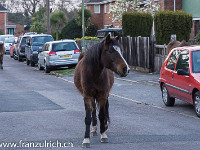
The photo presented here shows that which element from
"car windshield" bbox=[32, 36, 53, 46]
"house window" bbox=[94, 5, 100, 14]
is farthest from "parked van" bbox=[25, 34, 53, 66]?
"house window" bbox=[94, 5, 100, 14]

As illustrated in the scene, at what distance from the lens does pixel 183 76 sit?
1262cm

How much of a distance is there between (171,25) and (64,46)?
6319 millimetres

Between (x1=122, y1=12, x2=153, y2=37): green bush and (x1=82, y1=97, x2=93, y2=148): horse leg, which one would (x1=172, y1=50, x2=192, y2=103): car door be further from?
(x1=122, y1=12, x2=153, y2=37): green bush

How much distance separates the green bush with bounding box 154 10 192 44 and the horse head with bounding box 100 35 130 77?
700 inches

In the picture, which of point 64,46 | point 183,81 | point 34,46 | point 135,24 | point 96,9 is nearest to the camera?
point 183,81

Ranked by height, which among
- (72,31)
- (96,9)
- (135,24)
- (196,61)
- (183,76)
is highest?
(96,9)

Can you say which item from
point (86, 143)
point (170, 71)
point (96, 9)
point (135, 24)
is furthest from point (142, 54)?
point (96, 9)

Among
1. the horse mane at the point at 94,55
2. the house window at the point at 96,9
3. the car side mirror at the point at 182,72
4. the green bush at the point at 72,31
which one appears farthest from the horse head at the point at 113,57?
the house window at the point at 96,9

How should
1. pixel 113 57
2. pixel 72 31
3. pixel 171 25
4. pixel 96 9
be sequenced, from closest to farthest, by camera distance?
pixel 113 57 → pixel 171 25 → pixel 72 31 → pixel 96 9

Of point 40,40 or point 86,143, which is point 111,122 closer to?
point 86,143

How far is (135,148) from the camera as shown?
8.09 m

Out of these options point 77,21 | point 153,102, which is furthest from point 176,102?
point 77,21

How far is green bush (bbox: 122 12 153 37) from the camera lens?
1133 inches

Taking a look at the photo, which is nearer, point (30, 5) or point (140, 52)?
point (140, 52)
